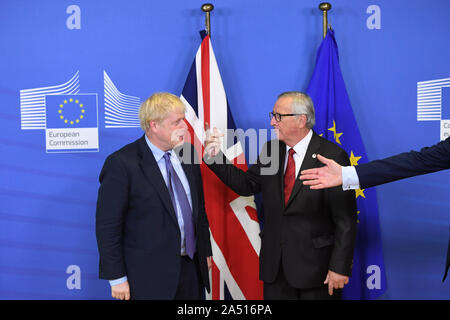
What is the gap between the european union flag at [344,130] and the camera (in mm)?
2477

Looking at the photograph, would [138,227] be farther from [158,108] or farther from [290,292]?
[290,292]

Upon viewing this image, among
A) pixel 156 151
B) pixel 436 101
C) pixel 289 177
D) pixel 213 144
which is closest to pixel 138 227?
pixel 156 151

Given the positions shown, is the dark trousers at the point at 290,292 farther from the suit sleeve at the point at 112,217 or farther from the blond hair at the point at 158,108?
the blond hair at the point at 158,108

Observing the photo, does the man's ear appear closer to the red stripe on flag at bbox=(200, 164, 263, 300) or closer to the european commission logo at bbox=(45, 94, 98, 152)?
the red stripe on flag at bbox=(200, 164, 263, 300)

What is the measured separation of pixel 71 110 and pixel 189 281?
1386 millimetres

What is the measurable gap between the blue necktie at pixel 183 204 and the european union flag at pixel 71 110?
0.96 meters

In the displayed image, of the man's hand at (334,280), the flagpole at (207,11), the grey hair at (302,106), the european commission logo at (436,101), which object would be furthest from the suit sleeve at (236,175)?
the european commission logo at (436,101)

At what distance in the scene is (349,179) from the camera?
72.0 inches

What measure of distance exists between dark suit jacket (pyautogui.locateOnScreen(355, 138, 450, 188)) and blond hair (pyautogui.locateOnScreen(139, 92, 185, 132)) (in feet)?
2.97

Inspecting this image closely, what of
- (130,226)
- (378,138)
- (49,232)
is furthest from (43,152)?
(378,138)

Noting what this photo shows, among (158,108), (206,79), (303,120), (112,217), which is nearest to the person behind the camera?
(112,217)

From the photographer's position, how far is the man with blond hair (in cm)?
170

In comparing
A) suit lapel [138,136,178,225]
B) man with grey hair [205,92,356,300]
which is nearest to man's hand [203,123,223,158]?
man with grey hair [205,92,356,300]

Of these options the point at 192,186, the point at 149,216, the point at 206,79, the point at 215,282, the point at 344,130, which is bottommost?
the point at 215,282
